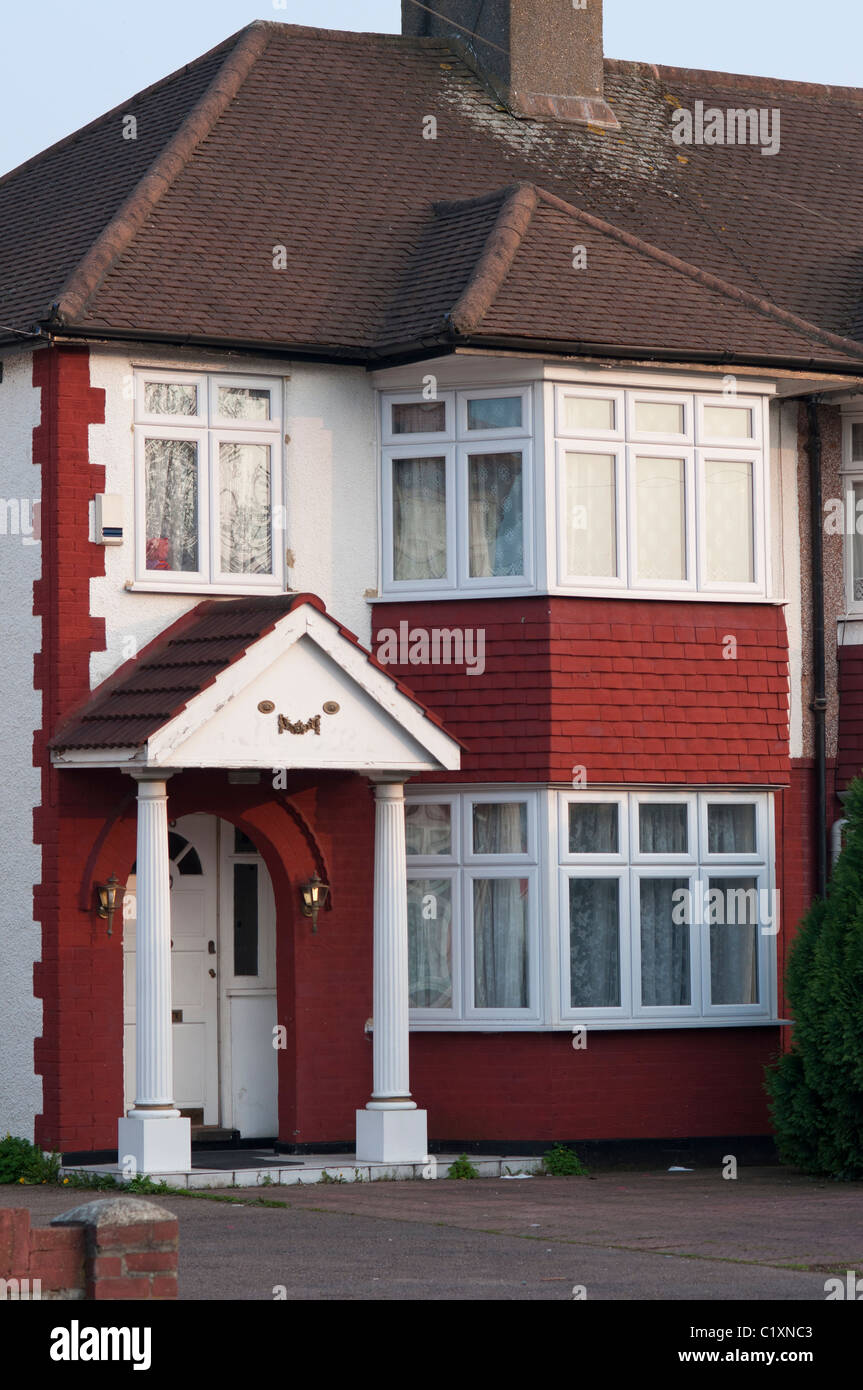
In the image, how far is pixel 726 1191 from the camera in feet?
48.9

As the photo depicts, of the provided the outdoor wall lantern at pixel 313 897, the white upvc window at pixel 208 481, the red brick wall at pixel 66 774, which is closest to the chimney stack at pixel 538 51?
the white upvc window at pixel 208 481

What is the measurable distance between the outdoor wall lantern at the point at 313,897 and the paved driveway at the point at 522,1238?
207cm

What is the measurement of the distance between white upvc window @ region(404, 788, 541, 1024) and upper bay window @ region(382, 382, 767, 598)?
5.26 feet

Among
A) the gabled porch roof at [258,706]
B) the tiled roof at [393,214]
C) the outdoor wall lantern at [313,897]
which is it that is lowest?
the outdoor wall lantern at [313,897]

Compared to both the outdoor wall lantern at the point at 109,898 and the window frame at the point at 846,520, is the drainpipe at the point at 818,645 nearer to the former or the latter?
the window frame at the point at 846,520

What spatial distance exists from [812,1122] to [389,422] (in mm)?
5814

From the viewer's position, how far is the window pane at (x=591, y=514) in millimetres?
16609

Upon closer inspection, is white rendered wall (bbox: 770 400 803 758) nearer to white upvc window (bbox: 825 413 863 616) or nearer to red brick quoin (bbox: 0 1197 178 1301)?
white upvc window (bbox: 825 413 863 616)

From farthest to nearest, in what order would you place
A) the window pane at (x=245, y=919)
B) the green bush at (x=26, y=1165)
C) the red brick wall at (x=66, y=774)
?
the window pane at (x=245, y=919), the red brick wall at (x=66, y=774), the green bush at (x=26, y=1165)

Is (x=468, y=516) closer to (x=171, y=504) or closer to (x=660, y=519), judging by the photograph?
(x=660, y=519)

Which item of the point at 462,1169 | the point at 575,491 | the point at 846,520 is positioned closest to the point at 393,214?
the point at 575,491
